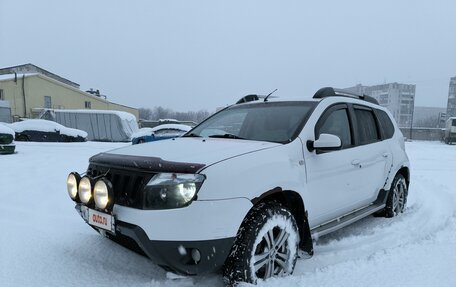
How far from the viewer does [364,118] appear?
4.25 meters

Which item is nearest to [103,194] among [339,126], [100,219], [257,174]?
[100,219]

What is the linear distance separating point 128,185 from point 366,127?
297cm

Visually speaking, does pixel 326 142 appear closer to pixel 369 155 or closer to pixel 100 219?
pixel 369 155

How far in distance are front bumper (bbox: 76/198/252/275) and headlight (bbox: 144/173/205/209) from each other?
0.04 metres

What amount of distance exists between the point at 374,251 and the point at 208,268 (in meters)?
2.05

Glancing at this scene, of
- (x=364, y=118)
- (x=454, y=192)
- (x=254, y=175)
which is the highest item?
(x=364, y=118)

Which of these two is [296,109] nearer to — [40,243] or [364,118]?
[364,118]

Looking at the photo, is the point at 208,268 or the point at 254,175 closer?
the point at 208,268

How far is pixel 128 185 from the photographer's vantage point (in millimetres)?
2512

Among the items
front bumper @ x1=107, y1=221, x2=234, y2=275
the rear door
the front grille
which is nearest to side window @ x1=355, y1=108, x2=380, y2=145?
the rear door

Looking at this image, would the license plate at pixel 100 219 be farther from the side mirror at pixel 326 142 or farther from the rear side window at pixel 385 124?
the rear side window at pixel 385 124

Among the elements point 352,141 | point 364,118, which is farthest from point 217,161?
point 364,118

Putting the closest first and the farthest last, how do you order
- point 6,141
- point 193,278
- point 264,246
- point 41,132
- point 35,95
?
point 264,246
point 193,278
point 6,141
point 41,132
point 35,95

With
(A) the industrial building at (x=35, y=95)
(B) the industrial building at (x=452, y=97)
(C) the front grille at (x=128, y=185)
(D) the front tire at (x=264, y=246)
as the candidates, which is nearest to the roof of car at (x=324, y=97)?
(D) the front tire at (x=264, y=246)
